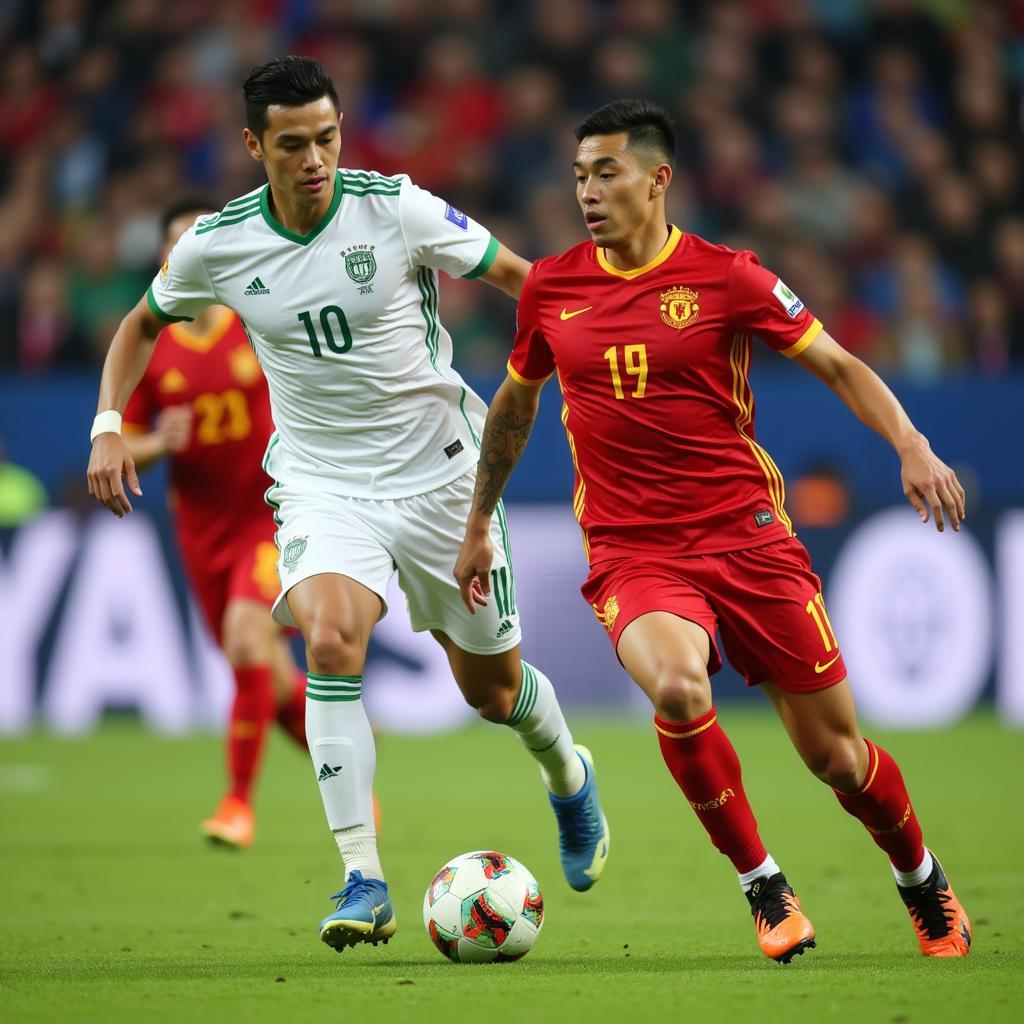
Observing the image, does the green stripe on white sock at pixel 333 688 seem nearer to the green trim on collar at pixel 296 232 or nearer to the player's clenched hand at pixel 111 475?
the player's clenched hand at pixel 111 475

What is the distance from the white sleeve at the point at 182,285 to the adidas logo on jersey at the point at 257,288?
0.16 m

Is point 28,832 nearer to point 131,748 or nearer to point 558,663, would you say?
point 131,748

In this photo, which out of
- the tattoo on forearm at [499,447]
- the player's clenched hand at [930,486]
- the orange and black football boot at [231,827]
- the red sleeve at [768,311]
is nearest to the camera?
the player's clenched hand at [930,486]

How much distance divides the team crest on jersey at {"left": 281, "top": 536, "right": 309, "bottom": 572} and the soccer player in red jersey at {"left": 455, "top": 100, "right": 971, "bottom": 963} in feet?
2.80

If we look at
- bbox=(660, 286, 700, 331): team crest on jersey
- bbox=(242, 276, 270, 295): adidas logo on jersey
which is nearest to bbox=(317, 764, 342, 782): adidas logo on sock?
bbox=(242, 276, 270, 295): adidas logo on jersey

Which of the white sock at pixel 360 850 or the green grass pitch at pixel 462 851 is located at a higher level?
the white sock at pixel 360 850

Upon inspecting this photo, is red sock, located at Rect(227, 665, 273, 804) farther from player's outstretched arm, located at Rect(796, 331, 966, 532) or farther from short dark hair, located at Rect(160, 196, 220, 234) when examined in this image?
player's outstretched arm, located at Rect(796, 331, 966, 532)

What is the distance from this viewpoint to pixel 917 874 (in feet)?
17.7

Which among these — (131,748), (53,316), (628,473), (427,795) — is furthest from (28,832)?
(53,316)

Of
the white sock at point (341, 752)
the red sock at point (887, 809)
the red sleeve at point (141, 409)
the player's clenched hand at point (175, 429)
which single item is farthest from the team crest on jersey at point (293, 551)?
the red sleeve at point (141, 409)

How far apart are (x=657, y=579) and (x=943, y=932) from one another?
1287mm

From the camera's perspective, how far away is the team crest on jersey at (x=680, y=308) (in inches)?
210

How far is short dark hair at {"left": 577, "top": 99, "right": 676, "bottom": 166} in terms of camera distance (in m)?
5.43

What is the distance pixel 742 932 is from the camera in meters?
5.86
